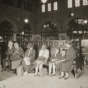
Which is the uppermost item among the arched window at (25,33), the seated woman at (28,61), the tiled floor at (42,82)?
the arched window at (25,33)

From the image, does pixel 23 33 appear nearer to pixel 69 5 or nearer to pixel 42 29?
pixel 42 29

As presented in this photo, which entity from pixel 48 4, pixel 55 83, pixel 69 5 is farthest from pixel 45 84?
pixel 48 4

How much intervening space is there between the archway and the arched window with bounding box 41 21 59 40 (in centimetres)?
137

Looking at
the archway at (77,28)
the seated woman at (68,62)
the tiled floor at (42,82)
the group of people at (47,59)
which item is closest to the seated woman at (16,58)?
the group of people at (47,59)

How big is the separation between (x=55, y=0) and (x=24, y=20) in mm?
3917

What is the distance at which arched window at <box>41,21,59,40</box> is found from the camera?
15.3 meters

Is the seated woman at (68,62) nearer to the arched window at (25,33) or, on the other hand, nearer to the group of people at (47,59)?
the group of people at (47,59)

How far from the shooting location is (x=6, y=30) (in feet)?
42.7

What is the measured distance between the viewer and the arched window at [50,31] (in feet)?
50.2

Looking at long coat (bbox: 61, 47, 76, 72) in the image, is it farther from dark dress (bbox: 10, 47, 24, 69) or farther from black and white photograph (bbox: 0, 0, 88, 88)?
dark dress (bbox: 10, 47, 24, 69)

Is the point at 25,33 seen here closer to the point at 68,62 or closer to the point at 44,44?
the point at 44,44

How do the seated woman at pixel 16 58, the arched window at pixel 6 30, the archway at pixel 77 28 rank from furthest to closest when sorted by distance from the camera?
1. the archway at pixel 77 28
2. the arched window at pixel 6 30
3. the seated woman at pixel 16 58

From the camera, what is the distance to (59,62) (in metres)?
6.61

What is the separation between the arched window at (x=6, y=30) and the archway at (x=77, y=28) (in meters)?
5.67
